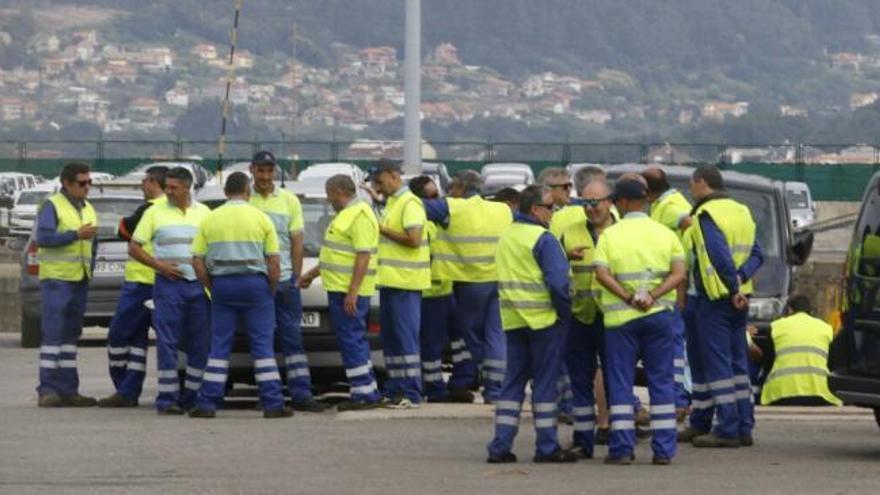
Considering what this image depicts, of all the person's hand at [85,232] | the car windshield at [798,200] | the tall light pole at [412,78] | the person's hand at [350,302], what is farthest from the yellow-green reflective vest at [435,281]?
the car windshield at [798,200]

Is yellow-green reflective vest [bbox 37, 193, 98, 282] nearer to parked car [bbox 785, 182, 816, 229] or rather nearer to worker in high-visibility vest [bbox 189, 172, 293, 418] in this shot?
worker in high-visibility vest [bbox 189, 172, 293, 418]

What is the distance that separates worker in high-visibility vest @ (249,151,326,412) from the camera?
2205 cm

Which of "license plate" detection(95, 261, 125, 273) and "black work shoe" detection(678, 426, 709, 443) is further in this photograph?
"license plate" detection(95, 261, 125, 273)

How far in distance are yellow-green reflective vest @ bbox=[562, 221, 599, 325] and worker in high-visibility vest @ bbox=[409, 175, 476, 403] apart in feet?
14.0

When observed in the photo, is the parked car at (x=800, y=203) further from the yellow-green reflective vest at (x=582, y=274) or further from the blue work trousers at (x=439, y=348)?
the yellow-green reflective vest at (x=582, y=274)

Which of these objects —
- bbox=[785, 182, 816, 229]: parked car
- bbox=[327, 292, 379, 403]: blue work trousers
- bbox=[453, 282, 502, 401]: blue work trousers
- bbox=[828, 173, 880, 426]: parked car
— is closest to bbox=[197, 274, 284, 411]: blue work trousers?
bbox=[327, 292, 379, 403]: blue work trousers

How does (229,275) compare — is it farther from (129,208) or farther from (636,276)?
(129,208)

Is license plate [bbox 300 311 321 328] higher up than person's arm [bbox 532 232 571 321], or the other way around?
person's arm [bbox 532 232 571 321]

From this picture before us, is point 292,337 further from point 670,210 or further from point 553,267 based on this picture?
point 553,267

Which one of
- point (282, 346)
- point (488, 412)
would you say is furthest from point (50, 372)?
point (488, 412)

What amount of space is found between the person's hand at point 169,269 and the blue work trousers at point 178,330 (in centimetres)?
6

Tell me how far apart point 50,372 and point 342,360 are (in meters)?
2.34

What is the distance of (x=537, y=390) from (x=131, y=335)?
5581 mm

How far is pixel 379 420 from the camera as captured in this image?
21531mm
